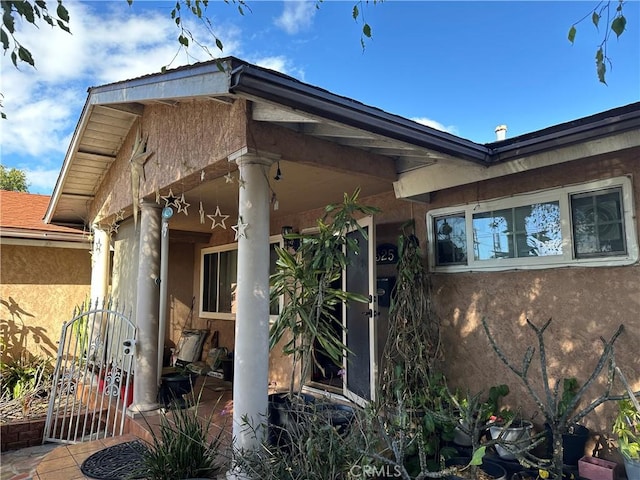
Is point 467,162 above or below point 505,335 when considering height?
above

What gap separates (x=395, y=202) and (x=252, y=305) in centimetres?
289

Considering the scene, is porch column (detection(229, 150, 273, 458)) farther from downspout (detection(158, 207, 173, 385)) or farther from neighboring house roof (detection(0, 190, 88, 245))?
neighboring house roof (detection(0, 190, 88, 245))

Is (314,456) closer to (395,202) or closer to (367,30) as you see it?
(367,30)

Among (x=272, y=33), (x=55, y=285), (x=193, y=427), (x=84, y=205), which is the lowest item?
(x=193, y=427)

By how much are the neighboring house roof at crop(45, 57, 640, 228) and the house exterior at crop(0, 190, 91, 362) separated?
201 inches

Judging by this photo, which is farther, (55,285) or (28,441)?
(55,285)

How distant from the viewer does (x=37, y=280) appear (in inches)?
378

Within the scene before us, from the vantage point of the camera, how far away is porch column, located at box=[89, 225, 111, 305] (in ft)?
29.0

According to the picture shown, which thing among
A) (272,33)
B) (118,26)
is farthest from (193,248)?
(118,26)

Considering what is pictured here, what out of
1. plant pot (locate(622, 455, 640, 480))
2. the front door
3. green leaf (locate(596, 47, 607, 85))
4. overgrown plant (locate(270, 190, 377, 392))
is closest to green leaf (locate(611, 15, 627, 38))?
green leaf (locate(596, 47, 607, 85))

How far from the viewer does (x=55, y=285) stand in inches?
388

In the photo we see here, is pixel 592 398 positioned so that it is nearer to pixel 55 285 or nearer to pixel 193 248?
pixel 193 248

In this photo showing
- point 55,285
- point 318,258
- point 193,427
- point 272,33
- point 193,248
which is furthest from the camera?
point 193,248

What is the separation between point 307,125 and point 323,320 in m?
1.99
